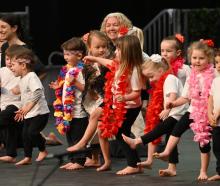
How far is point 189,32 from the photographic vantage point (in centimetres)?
1984

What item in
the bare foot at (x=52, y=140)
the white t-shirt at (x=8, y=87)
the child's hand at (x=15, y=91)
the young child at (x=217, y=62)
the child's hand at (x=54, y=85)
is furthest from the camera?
the bare foot at (x=52, y=140)

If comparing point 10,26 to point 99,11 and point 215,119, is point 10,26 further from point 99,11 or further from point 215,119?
point 99,11

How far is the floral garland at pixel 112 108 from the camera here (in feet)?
38.7

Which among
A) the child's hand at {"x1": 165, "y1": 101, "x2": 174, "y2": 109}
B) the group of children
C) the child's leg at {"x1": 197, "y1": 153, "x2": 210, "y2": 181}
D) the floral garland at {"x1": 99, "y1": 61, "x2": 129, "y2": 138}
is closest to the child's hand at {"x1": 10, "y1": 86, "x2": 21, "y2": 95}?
the group of children

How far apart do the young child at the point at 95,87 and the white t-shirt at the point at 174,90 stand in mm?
865

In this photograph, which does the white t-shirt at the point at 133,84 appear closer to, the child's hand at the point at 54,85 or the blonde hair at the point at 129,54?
the blonde hair at the point at 129,54

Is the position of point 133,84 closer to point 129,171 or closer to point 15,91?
point 129,171

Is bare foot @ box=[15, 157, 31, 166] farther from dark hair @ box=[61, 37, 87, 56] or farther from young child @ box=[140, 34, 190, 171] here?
young child @ box=[140, 34, 190, 171]

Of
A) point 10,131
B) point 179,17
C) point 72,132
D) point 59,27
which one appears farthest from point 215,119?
point 59,27

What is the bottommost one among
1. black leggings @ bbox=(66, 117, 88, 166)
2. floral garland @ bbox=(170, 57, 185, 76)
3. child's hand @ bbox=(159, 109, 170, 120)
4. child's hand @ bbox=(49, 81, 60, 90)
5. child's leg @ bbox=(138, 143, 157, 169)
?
child's leg @ bbox=(138, 143, 157, 169)

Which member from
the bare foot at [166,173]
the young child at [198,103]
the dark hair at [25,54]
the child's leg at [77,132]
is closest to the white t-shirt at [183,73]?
the young child at [198,103]

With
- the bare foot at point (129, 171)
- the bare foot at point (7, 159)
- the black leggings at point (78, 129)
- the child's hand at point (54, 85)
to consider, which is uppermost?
the child's hand at point (54, 85)

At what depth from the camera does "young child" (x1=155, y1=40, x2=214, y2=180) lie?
11.5 m

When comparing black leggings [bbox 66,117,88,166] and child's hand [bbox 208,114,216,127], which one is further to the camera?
black leggings [bbox 66,117,88,166]
